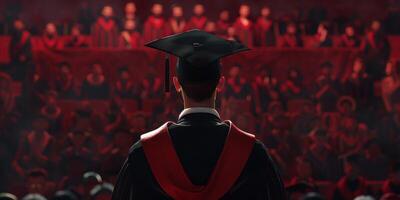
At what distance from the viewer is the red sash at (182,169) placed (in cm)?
365

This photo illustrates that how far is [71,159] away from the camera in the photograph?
13.7 m

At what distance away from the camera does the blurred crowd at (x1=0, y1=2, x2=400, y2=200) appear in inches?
544

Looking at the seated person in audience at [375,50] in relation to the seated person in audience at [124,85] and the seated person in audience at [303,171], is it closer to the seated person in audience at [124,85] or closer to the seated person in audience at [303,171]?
the seated person in audience at [303,171]

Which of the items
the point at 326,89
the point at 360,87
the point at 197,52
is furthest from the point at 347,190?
the point at 197,52

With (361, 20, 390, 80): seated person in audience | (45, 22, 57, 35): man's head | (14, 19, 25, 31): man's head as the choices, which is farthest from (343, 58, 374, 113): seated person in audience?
(14, 19, 25, 31): man's head

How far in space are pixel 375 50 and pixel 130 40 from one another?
17.1 feet

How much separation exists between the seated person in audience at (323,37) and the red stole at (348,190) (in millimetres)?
5560

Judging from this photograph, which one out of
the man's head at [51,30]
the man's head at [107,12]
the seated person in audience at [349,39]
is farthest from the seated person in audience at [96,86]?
the seated person in audience at [349,39]

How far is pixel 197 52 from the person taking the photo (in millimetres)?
3867

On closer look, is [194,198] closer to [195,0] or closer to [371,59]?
[371,59]

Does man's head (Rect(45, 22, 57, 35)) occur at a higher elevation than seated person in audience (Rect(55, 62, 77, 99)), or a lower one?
higher

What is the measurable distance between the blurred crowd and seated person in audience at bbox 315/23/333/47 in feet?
0.07

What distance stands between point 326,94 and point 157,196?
13.2m

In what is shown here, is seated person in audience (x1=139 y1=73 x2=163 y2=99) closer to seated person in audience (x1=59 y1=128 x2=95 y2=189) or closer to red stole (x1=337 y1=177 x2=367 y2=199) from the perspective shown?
seated person in audience (x1=59 y1=128 x2=95 y2=189)
